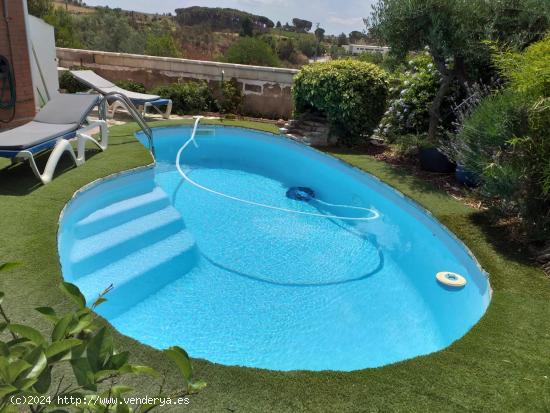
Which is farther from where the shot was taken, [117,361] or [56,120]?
[56,120]

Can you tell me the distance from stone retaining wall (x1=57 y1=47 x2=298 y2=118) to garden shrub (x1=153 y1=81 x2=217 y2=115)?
670 mm

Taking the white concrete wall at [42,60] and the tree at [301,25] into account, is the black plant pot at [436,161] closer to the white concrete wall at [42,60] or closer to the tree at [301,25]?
the white concrete wall at [42,60]

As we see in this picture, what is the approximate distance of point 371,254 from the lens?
21.3 ft

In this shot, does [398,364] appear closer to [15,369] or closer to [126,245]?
[15,369]

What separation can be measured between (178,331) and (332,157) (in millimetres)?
6226

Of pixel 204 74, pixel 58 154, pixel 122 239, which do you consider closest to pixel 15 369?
pixel 122 239

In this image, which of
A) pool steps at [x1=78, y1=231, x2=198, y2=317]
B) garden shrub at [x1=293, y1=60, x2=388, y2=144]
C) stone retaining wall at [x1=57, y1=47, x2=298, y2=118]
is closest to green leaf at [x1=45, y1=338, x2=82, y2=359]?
pool steps at [x1=78, y1=231, x2=198, y2=317]

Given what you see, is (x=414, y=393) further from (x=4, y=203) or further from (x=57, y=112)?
(x=57, y=112)

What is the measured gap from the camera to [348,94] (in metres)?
9.96

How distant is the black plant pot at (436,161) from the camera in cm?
841

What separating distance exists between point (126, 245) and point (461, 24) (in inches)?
278

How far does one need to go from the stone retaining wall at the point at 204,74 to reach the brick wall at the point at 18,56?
466cm

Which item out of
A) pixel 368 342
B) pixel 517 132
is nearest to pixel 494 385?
pixel 368 342

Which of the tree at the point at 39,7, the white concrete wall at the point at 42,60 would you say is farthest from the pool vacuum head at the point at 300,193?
the tree at the point at 39,7
